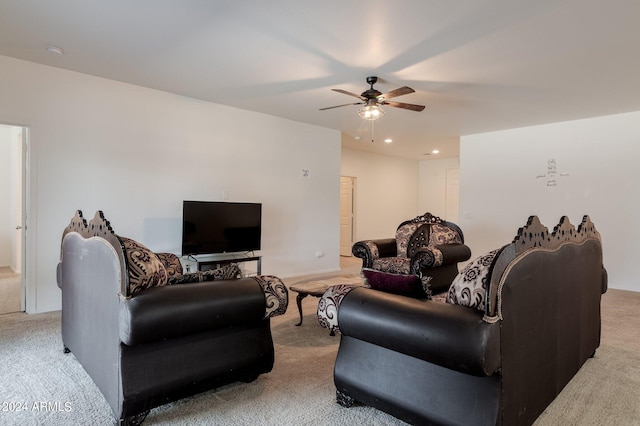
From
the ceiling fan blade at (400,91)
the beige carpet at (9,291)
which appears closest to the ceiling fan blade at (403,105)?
the ceiling fan blade at (400,91)

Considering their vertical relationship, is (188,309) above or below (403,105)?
below

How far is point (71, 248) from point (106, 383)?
Result: 1.08 meters

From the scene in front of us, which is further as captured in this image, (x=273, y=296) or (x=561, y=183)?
(x=561, y=183)

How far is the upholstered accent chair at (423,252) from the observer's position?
4.04 meters

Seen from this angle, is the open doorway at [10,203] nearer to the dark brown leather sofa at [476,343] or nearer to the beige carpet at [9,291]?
the beige carpet at [9,291]

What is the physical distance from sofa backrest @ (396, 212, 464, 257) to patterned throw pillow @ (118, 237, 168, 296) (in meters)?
3.34

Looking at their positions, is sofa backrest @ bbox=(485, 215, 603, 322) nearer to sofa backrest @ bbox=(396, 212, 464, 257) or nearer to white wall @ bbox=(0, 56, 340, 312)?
sofa backrest @ bbox=(396, 212, 464, 257)

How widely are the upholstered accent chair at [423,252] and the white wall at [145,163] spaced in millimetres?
1737

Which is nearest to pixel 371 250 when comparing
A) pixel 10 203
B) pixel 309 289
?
pixel 309 289

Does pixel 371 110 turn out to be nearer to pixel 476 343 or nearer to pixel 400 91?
pixel 400 91

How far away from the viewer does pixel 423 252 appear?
4004 mm

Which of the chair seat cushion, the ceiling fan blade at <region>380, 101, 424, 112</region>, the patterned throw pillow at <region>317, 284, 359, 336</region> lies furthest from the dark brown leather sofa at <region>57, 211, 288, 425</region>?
the ceiling fan blade at <region>380, 101, 424, 112</region>

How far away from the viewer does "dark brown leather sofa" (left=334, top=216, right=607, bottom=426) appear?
1473mm

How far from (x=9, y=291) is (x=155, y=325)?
449cm
